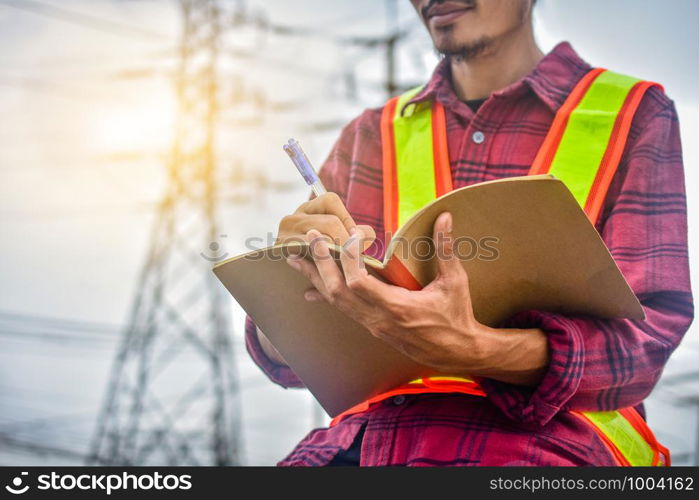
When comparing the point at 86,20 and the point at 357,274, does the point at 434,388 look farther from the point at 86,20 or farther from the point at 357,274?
the point at 86,20

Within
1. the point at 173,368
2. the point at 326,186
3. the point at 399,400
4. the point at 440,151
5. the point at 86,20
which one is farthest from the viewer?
the point at 173,368

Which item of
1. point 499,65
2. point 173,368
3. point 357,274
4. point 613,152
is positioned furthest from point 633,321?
point 173,368

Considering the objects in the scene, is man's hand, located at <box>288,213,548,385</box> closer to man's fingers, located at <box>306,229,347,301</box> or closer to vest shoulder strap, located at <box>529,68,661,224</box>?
man's fingers, located at <box>306,229,347,301</box>

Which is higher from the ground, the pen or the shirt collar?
the shirt collar

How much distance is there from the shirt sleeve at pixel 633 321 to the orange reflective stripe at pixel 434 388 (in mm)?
52

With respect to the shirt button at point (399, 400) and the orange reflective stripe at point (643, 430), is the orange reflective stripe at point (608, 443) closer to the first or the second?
the orange reflective stripe at point (643, 430)

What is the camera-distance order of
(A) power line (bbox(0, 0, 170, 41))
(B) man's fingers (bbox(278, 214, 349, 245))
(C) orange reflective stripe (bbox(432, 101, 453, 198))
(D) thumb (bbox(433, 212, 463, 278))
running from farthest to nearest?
(A) power line (bbox(0, 0, 170, 41)) → (C) orange reflective stripe (bbox(432, 101, 453, 198)) → (B) man's fingers (bbox(278, 214, 349, 245)) → (D) thumb (bbox(433, 212, 463, 278))

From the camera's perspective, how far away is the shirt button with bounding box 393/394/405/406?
34.0 inches

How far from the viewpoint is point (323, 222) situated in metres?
0.76

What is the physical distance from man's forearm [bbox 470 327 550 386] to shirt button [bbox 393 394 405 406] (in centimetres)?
15

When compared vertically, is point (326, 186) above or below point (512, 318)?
above

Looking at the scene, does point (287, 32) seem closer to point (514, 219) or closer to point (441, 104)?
point (441, 104)

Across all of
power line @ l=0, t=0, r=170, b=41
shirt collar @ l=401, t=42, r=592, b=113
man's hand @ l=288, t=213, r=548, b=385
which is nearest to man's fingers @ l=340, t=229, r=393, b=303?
man's hand @ l=288, t=213, r=548, b=385

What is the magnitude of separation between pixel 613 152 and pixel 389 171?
32 cm
